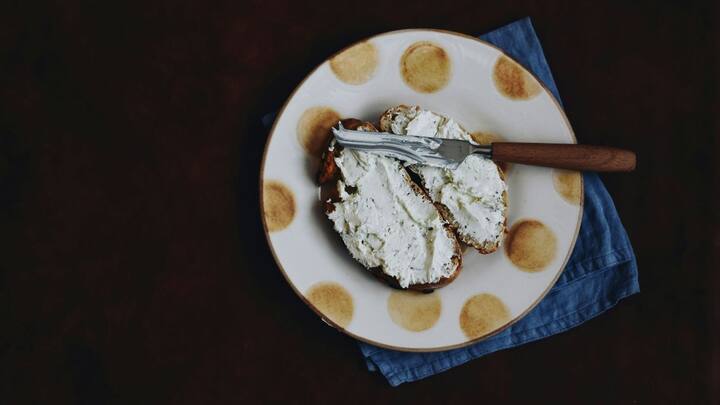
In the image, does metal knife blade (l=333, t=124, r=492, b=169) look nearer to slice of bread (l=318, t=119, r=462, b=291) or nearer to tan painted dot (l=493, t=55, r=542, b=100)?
slice of bread (l=318, t=119, r=462, b=291)

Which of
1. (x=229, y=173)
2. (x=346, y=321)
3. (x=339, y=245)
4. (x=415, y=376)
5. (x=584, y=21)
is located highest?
(x=584, y=21)

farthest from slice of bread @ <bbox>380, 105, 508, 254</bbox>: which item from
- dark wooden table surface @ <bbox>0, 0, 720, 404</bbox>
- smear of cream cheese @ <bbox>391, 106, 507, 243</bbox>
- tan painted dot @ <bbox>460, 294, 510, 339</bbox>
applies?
dark wooden table surface @ <bbox>0, 0, 720, 404</bbox>

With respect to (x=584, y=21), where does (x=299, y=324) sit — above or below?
below

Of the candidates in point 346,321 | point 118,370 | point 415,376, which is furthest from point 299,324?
point 118,370

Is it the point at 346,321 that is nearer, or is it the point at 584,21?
the point at 346,321

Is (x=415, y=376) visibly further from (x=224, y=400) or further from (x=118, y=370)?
(x=118, y=370)

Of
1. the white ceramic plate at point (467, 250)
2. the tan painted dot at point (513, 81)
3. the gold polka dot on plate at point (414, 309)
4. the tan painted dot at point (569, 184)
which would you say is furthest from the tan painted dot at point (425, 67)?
the gold polka dot on plate at point (414, 309)

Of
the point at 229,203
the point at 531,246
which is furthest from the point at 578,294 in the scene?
the point at 229,203

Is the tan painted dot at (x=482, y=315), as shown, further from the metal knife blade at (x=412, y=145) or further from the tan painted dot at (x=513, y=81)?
the tan painted dot at (x=513, y=81)
